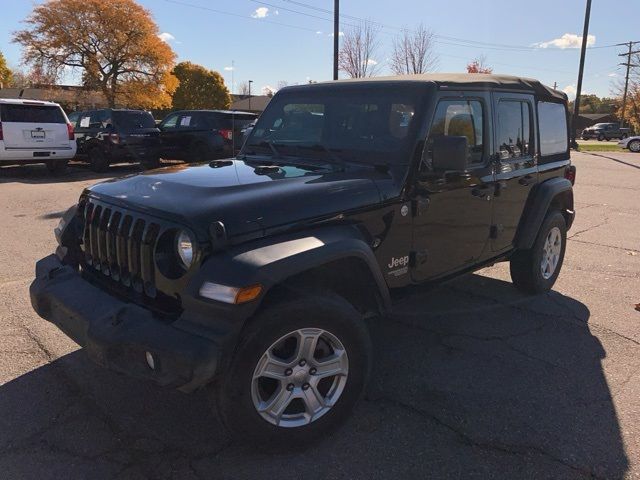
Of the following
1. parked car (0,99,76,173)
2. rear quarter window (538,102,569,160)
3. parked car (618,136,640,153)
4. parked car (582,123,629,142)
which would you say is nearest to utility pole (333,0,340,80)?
parked car (0,99,76,173)

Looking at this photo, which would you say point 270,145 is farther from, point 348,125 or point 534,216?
point 534,216

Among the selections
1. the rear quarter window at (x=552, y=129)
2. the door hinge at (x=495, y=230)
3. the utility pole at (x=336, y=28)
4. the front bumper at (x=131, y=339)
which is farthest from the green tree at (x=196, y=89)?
the front bumper at (x=131, y=339)

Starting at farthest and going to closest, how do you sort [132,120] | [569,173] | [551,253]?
[132,120] < [569,173] < [551,253]

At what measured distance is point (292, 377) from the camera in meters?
2.66

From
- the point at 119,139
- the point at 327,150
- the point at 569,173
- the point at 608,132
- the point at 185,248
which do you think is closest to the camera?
the point at 185,248

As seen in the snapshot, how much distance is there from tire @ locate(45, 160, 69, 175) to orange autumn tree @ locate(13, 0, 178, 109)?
21.2m

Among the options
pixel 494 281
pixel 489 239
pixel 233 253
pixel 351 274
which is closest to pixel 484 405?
pixel 351 274

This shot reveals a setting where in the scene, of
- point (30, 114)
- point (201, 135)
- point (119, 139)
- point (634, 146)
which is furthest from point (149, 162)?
point (634, 146)

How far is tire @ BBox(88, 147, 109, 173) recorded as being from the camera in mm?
14047

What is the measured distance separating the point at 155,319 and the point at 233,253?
0.49 metres

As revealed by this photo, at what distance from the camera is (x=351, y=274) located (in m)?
3.01

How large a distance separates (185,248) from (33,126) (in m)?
11.9

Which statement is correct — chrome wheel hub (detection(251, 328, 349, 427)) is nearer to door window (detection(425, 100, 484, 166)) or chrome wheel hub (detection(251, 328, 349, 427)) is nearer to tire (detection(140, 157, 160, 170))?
door window (detection(425, 100, 484, 166))

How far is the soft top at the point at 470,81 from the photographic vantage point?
11.9ft
